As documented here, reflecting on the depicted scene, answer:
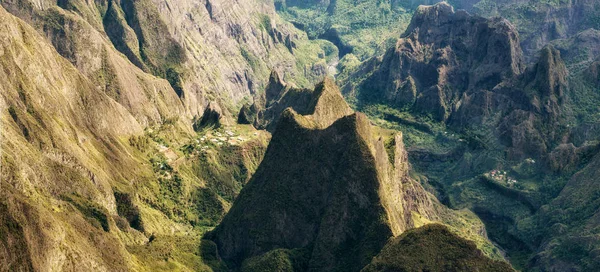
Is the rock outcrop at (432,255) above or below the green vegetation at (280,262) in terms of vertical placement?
above

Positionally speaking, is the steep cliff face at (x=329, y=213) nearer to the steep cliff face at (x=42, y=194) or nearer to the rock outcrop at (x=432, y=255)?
the rock outcrop at (x=432, y=255)

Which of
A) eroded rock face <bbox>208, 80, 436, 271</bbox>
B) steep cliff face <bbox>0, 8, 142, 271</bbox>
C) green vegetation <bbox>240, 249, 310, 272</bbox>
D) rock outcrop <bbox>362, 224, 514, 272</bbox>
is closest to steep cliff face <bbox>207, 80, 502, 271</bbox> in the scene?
eroded rock face <bbox>208, 80, 436, 271</bbox>

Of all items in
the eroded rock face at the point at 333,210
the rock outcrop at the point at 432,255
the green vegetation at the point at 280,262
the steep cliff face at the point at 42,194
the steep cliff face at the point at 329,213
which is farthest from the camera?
the eroded rock face at the point at 333,210

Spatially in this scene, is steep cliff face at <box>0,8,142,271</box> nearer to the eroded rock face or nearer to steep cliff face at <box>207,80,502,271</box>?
steep cliff face at <box>207,80,502,271</box>

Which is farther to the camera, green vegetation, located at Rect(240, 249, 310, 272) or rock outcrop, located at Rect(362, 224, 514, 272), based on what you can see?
green vegetation, located at Rect(240, 249, 310, 272)

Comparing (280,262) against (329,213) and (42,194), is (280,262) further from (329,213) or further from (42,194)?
(42,194)

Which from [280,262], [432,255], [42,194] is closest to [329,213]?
[280,262]

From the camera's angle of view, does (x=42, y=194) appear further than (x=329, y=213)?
No

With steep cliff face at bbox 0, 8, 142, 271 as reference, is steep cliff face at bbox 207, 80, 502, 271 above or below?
above

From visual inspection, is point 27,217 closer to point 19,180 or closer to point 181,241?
point 19,180

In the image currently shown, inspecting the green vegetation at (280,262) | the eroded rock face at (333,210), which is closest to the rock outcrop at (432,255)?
the eroded rock face at (333,210)

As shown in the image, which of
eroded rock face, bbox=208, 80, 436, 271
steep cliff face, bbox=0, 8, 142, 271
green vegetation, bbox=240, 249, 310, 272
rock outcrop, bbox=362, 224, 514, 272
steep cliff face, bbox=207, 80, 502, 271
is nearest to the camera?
steep cliff face, bbox=0, 8, 142, 271

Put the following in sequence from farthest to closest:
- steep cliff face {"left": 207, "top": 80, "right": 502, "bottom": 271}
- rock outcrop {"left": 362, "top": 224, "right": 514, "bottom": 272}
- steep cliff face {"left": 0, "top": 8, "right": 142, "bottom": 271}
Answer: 1. steep cliff face {"left": 207, "top": 80, "right": 502, "bottom": 271}
2. rock outcrop {"left": 362, "top": 224, "right": 514, "bottom": 272}
3. steep cliff face {"left": 0, "top": 8, "right": 142, "bottom": 271}

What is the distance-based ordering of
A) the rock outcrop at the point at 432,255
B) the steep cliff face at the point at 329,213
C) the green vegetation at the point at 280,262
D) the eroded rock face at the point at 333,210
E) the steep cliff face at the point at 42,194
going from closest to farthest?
the steep cliff face at the point at 42,194, the rock outcrop at the point at 432,255, the green vegetation at the point at 280,262, the steep cliff face at the point at 329,213, the eroded rock face at the point at 333,210
